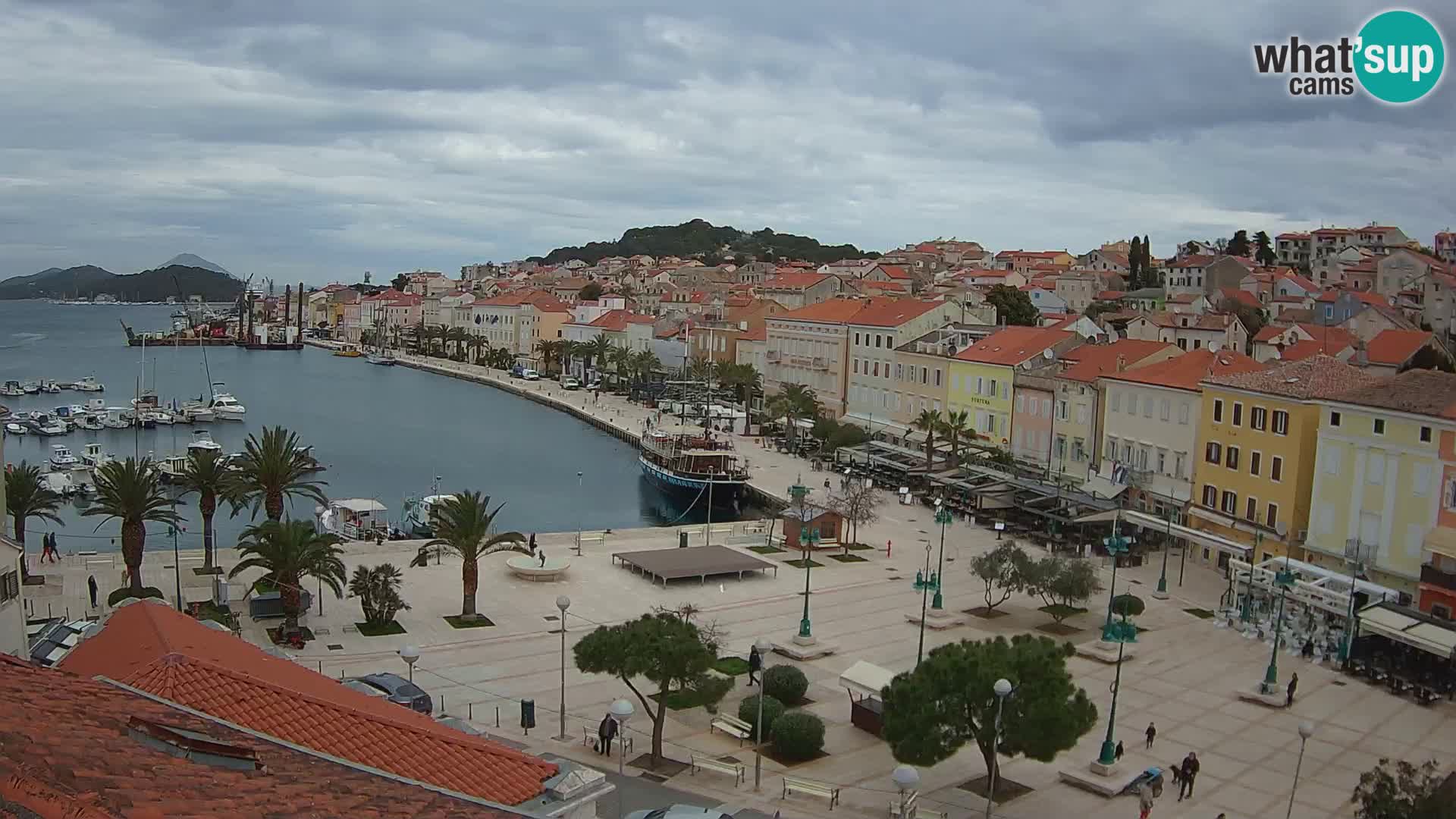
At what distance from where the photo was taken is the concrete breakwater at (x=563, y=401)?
55688mm

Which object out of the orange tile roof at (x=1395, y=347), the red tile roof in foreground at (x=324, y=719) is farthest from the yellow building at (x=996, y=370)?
the red tile roof in foreground at (x=324, y=719)

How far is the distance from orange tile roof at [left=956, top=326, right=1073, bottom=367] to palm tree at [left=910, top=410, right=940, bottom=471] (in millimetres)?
3479

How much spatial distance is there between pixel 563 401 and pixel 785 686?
75478 millimetres

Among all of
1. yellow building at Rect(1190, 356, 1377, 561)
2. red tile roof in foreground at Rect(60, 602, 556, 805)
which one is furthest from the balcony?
red tile roof in foreground at Rect(60, 602, 556, 805)

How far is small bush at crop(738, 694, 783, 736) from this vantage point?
22188 millimetres

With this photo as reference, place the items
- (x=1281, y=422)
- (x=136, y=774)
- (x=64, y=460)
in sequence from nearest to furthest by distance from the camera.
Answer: (x=136, y=774) < (x=1281, y=422) < (x=64, y=460)

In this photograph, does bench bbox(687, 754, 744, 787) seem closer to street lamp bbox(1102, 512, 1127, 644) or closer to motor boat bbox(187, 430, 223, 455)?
street lamp bbox(1102, 512, 1127, 644)

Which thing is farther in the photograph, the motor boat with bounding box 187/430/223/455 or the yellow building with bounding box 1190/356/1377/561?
the motor boat with bounding box 187/430/223/455

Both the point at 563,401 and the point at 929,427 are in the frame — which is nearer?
the point at 929,427

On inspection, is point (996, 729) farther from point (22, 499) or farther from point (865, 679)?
point (22, 499)

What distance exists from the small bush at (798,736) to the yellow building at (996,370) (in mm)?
36267

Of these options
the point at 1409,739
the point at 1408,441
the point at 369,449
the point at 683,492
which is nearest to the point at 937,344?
the point at 683,492

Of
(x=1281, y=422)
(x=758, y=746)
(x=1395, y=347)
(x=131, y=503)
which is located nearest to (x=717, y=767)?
(x=758, y=746)

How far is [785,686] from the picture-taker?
24094 mm
